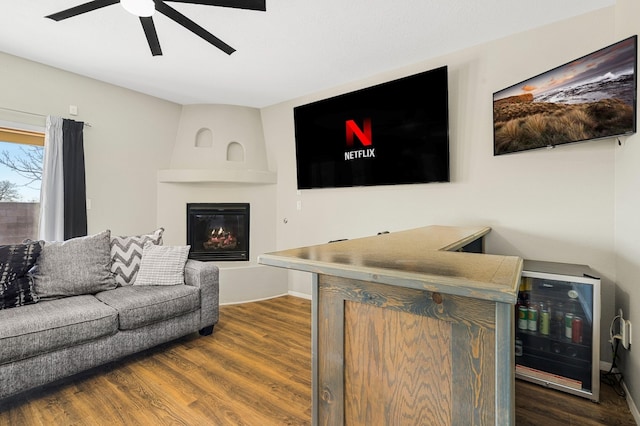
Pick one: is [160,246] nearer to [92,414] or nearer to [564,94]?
[92,414]

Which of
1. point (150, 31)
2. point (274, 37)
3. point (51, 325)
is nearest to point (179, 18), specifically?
point (150, 31)

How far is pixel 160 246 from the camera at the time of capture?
2.84 metres

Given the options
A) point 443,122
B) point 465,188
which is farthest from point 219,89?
point 465,188

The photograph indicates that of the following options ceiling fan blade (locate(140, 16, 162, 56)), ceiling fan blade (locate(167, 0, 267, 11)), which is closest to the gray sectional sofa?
ceiling fan blade (locate(140, 16, 162, 56))

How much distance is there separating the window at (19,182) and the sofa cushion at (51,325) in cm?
139

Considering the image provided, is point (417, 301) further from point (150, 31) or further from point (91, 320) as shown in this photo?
point (150, 31)

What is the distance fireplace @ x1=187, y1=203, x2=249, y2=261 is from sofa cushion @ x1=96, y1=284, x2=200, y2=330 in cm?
126

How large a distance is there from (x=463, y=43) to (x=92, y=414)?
3.64m

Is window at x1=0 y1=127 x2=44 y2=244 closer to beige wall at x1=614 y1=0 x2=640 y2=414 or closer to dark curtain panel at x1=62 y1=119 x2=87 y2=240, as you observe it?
dark curtain panel at x1=62 y1=119 x2=87 y2=240

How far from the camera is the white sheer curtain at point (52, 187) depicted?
290cm

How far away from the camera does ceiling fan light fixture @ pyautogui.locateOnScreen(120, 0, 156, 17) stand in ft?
5.54

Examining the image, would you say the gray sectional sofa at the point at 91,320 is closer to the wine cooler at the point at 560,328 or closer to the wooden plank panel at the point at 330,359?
the wooden plank panel at the point at 330,359

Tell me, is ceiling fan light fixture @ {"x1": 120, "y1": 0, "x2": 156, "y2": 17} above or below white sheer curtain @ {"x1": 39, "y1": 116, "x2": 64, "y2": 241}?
above

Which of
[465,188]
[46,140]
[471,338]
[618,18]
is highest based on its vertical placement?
[618,18]
